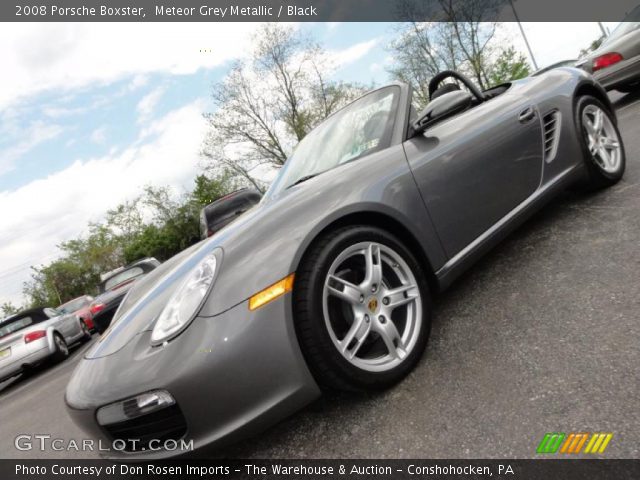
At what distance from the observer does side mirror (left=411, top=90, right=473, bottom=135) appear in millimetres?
2396

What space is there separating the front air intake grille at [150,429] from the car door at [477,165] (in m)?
1.49

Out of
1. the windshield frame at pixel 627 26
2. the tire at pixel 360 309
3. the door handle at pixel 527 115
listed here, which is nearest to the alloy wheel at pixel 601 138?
the door handle at pixel 527 115

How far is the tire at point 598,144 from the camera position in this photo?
321 cm

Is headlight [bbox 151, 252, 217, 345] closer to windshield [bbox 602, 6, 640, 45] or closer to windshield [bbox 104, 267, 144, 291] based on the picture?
windshield [bbox 602, 6, 640, 45]

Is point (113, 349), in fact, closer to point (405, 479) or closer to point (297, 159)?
point (405, 479)

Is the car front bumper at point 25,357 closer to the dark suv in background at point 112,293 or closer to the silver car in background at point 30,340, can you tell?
the silver car in background at point 30,340

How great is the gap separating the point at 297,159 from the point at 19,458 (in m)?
2.82

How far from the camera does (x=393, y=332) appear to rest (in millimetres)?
1962

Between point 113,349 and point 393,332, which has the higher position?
point 113,349

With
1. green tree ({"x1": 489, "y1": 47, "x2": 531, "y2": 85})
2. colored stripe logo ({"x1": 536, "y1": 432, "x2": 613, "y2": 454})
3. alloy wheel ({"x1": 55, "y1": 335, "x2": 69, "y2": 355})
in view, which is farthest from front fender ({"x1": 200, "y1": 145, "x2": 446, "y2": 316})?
green tree ({"x1": 489, "y1": 47, "x2": 531, "y2": 85})

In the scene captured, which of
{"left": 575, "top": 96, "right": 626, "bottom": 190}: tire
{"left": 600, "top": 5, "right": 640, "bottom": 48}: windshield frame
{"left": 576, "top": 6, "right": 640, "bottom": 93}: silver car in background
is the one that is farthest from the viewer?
{"left": 600, "top": 5, "right": 640, "bottom": 48}: windshield frame

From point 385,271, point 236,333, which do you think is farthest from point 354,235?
point 236,333

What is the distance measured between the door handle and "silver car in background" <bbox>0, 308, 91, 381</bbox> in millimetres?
8009

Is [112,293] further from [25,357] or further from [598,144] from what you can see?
[598,144]
